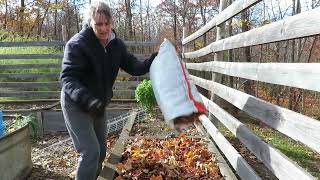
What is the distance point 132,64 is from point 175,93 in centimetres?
109

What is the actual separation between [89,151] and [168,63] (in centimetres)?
97

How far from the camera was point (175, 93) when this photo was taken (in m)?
3.04

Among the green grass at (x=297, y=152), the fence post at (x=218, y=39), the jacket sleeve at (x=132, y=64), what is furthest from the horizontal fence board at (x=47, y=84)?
the jacket sleeve at (x=132, y=64)

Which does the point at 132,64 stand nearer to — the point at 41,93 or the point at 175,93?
the point at 175,93

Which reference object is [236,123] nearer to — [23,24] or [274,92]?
[274,92]

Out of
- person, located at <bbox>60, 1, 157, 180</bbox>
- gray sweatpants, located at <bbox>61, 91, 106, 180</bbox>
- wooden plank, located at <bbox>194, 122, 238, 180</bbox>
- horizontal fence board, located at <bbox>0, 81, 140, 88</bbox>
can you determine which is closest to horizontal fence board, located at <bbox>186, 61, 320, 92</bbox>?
wooden plank, located at <bbox>194, 122, 238, 180</bbox>

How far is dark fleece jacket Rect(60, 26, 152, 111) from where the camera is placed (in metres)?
3.37

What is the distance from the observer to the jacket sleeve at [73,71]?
11.0ft

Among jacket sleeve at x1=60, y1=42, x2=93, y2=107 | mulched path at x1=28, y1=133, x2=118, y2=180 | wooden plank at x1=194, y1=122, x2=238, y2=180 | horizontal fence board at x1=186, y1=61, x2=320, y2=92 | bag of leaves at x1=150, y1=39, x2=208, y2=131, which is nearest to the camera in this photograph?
horizontal fence board at x1=186, y1=61, x2=320, y2=92

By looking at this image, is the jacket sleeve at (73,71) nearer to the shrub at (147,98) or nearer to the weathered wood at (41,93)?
the shrub at (147,98)

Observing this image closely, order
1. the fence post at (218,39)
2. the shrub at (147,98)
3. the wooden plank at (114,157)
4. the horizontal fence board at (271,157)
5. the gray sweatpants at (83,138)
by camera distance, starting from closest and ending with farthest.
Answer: the horizontal fence board at (271,157) → the gray sweatpants at (83,138) → the wooden plank at (114,157) → the fence post at (218,39) → the shrub at (147,98)

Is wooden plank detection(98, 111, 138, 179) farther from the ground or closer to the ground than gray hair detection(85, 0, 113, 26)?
closer to the ground

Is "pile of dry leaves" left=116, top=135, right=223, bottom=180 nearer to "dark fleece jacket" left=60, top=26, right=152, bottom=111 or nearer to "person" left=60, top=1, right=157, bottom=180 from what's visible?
"person" left=60, top=1, right=157, bottom=180

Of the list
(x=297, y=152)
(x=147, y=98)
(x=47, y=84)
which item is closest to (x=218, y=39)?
(x=297, y=152)
